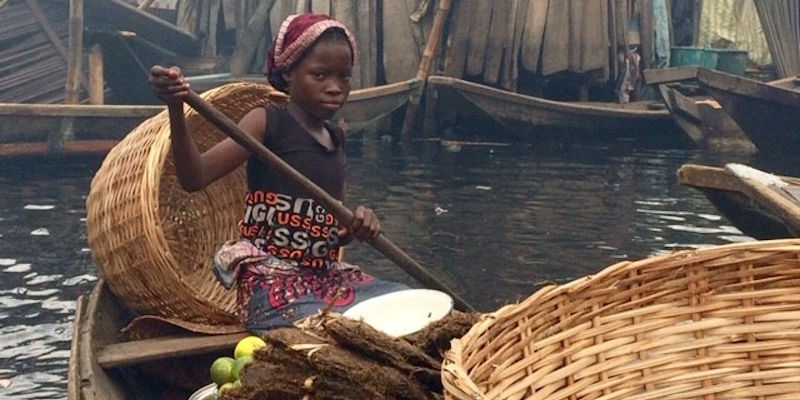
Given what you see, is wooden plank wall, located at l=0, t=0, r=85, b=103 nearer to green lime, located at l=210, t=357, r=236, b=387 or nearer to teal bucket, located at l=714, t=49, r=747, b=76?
teal bucket, located at l=714, t=49, r=747, b=76

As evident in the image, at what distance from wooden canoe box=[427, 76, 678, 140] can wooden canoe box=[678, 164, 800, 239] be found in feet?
24.5

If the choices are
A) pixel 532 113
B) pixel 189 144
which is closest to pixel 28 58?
pixel 532 113

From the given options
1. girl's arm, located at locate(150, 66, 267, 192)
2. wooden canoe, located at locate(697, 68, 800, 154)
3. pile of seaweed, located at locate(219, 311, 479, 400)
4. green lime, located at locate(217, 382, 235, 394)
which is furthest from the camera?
wooden canoe, located at locate(697, 68, 800, 154)

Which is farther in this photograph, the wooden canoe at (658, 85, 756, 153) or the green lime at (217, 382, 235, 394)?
the wooden canoe at (658, 85, 756, 153)

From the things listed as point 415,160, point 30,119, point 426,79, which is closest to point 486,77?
point 426,79

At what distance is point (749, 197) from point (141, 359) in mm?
3071

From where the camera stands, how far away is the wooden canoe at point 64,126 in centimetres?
1045

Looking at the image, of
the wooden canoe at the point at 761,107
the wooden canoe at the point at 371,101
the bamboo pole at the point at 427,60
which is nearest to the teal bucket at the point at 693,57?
the wooden canoe at the point at 761,107

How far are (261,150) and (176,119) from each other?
0.26 meters

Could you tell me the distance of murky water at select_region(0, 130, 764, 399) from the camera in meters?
5.66

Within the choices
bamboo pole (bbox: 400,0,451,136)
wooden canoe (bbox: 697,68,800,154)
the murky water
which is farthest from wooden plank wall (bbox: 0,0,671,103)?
wooden canoe (bbox: 697,68,800,154)

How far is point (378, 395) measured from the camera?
1.69 meters

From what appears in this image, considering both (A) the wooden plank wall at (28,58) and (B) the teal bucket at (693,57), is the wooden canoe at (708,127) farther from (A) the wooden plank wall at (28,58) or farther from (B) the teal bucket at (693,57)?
(A) the wooden plank wall at (28,58)

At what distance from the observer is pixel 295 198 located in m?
3.33
